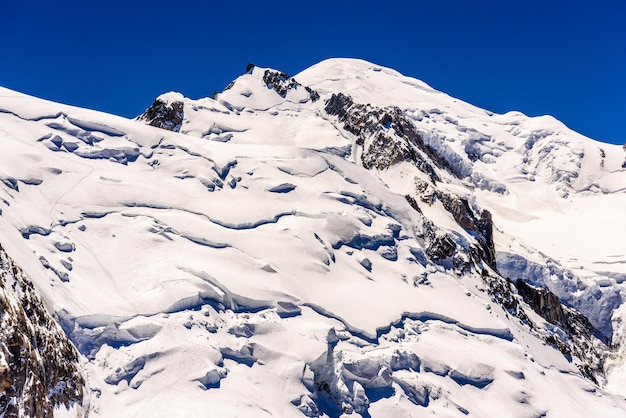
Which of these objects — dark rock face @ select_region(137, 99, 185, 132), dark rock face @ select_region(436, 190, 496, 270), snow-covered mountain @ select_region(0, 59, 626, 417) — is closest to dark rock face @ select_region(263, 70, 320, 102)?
snow-covered mountain @ select_region(0, 59, 626, 417)

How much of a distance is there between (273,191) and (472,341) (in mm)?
24623

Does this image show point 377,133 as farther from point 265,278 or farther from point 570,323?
point 265,278

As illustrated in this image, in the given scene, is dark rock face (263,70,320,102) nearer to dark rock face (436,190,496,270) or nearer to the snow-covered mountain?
the snow-covered mountain

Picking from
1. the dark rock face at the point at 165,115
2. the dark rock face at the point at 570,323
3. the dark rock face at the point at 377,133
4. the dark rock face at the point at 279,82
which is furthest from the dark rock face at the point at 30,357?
the dark rock face at the point at 279,82

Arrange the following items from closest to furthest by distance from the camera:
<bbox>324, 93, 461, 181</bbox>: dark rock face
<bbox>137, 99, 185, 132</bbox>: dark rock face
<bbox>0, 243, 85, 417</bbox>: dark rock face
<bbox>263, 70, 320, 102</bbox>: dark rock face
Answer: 1. <bbox>0, 243, 85, 417</bbox>: dark rock face
2. <bbox>137, 99, 185, 132</bbox>: dark rock face
3. <bbox>324, 93, 461, 181</bbox>: dark rock face
4. <bbox>263, 70, 320, 102</bbox>: dark rock face

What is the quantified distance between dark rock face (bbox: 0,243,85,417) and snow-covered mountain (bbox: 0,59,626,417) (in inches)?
6.7

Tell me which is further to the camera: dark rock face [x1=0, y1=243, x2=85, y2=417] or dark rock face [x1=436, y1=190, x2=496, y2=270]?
dark rock face [x1=436, y1=190, x2=496, y2=270]

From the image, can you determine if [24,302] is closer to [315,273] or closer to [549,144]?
[315,273]

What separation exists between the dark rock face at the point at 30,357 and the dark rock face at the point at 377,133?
185 ft

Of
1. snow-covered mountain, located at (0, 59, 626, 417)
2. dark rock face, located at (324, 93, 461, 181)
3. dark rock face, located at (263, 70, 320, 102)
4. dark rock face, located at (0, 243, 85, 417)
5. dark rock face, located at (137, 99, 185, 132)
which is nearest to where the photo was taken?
dark rock face, located at (0, 243, 85, 417)

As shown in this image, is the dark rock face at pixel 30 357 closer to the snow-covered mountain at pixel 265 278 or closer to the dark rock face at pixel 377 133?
the snow-covered mountain at pixel 265 278

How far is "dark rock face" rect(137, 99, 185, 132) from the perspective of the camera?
8714 cm

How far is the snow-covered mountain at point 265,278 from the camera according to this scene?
43531 millimetres

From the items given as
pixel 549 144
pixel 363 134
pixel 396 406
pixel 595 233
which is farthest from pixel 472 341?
pixel 549 144
